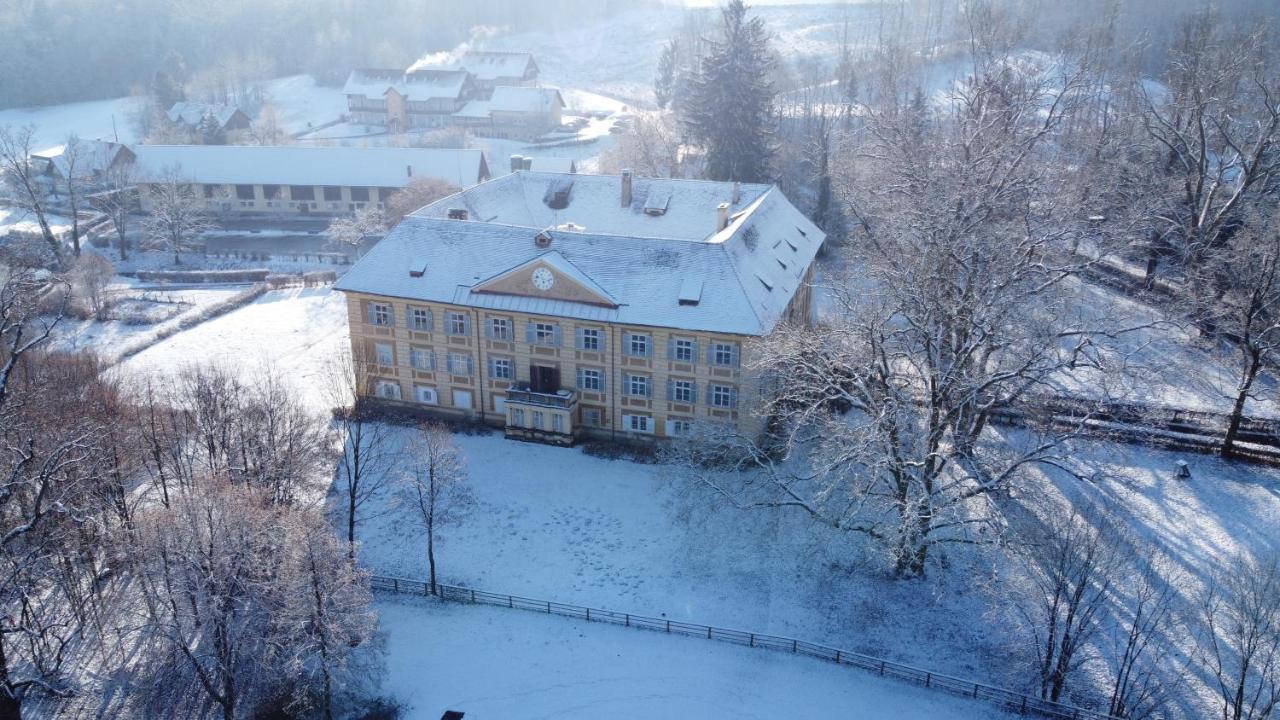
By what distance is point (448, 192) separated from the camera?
64.4 meters

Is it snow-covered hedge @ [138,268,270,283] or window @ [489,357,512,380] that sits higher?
window @ [489,357,512,380]

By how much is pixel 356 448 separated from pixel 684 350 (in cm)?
1381

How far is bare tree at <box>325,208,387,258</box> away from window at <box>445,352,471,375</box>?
92.3ft

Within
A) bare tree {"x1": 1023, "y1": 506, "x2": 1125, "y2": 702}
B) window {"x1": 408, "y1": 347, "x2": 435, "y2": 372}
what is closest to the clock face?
window {"x1": 408, "y1": 347, "x2": 435, "y2": 372}

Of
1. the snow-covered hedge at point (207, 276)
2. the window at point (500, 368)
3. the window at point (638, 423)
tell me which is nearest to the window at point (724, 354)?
the window at point (638, 423)

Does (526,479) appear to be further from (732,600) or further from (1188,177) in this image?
(1188,177)

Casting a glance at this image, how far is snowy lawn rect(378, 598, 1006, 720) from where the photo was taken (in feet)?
84.2

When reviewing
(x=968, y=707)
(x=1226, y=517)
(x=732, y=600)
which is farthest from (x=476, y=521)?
(x=1226, y=517)

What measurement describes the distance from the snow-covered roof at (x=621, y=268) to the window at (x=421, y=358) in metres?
2.56

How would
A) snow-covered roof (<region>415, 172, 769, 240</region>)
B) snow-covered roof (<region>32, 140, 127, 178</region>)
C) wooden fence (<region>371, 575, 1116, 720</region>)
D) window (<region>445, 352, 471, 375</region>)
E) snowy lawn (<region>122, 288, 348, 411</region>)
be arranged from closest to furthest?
wooden fence (<region>371, 575, 1116, 720</region>), window (<region>445, 352, 471, 375</region>), snowy lawn (<region>122, 288, 348, 411</region>), snow-covered roof (<region>415, 172, 769, 240</region>), snow-covered roof (<region>32, 140, 127, 178</region>)

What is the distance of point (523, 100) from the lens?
335 ft

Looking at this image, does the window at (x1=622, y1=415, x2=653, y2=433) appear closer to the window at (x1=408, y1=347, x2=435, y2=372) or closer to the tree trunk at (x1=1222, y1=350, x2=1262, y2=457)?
the window at (x1=408, y1=347, x2=435, y2=372)

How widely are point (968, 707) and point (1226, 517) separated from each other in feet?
48.5

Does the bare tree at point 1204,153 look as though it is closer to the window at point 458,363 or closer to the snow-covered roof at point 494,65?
the window at point 458,363
